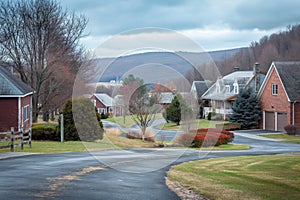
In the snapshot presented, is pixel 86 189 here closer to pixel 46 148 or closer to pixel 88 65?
pixel 46 148

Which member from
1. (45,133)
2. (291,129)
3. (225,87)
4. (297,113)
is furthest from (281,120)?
(45,133)

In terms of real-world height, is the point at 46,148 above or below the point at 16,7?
below

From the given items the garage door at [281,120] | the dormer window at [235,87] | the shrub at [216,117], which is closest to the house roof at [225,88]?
the dormer window at [235,87]

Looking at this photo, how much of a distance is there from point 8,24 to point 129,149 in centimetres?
2197

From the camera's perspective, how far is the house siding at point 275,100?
1812 inches

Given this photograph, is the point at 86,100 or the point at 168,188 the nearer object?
the point at 168,188

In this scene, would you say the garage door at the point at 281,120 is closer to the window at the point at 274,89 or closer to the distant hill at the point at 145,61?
the window at the point at 274,89

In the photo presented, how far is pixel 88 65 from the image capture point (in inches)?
1714

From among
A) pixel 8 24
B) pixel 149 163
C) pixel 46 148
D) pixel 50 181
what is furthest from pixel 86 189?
pixel 8 24

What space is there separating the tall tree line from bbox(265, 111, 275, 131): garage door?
71.2 ft

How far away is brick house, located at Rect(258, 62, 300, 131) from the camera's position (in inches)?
1790

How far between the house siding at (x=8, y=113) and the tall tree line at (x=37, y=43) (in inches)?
414

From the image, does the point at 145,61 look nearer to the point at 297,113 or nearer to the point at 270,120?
the point at 297,113

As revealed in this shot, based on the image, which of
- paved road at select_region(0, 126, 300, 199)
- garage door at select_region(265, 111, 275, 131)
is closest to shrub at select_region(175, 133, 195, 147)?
paved road at select_region(0, 126, 300, 199)
